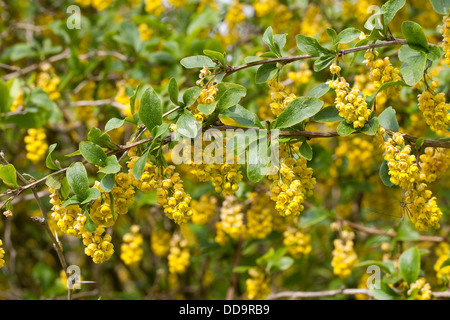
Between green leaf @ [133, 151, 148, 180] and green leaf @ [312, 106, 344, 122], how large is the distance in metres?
0.47

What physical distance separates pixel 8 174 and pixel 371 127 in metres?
0.90

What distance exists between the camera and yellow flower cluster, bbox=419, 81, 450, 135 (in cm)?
115

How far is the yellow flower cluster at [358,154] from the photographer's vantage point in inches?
85.7

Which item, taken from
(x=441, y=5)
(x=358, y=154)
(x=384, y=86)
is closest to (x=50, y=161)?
(x=384, y=86)

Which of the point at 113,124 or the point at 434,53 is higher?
the point at 434,53

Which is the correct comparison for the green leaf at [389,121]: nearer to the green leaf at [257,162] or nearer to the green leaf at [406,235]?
the green leaf at [257,162]

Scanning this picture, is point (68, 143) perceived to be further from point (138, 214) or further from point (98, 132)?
point (98, 132)

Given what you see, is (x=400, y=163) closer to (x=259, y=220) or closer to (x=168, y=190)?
(x=168, y=190)

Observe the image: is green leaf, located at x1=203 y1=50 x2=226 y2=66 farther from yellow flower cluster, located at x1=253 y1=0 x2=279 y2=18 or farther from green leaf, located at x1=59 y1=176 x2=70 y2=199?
yellow flower cluster, located at x1=253 y1=0 x2=279 y2=18

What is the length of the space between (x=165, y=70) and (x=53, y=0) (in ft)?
4.42

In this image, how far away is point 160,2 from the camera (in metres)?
2.55

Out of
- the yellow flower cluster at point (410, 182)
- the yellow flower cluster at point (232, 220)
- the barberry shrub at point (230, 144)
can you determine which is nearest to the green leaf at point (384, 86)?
the barberry shrub at point (230, 144)

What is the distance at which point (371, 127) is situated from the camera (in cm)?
113

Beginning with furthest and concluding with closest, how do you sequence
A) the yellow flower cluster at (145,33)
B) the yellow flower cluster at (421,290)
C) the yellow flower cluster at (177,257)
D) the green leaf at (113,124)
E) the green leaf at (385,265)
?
1. the yellow flower cluster at (145,33)
2. the yellow flower cluster at (177,257)
3. the green leaf at (385,265)
4. the yellow flower cluster at (421,290)
5. the green leaf at (113,124)
